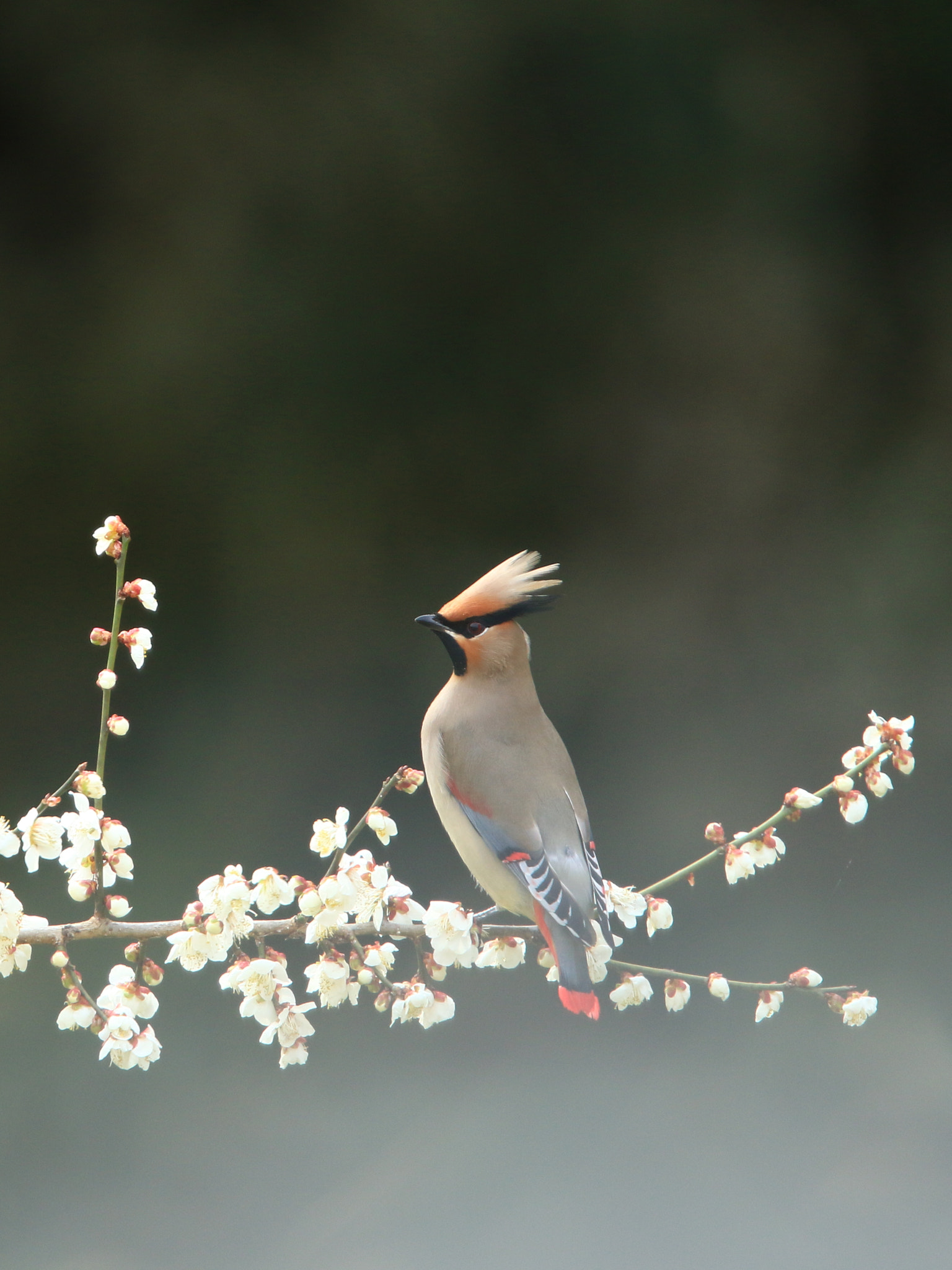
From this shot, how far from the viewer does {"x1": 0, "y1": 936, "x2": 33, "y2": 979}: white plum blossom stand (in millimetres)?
922

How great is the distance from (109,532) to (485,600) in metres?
0.38

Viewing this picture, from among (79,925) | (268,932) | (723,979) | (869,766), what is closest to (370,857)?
(268,932)

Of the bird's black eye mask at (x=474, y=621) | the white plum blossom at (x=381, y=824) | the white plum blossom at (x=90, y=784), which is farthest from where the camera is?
the bird's black eye mask at (x=474, y=621)

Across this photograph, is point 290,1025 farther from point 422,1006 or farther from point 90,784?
point 90,784

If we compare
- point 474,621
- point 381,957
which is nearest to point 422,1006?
point 381,957

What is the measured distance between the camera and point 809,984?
1007 mm

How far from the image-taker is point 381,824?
0.99 meters

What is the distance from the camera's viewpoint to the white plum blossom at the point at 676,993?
3.30 feet

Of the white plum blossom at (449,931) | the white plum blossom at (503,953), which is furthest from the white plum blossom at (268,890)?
the white plum blossom at (503,953)

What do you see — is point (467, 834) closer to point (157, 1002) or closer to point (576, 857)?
point (576, 857)

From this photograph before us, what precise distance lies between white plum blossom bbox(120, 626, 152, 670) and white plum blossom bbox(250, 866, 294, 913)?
7.6 inches

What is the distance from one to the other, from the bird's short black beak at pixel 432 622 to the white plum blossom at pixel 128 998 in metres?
0.41

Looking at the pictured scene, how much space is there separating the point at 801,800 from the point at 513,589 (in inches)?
13.3

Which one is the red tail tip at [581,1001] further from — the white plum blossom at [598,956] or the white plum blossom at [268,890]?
the white plum blossom at [268,890]
